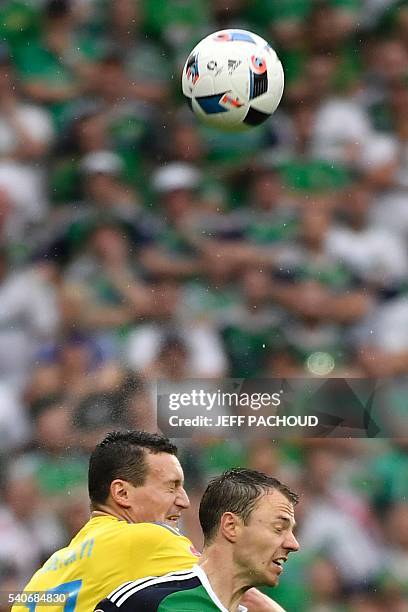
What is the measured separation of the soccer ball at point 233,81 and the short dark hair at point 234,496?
278cm

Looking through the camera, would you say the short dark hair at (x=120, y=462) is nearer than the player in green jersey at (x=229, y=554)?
No

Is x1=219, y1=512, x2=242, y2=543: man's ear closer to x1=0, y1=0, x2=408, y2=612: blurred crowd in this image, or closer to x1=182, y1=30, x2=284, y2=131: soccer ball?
x1=0, y1=0, x2=408, y2=612: blurred crowd

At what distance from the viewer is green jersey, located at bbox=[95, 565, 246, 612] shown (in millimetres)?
2576

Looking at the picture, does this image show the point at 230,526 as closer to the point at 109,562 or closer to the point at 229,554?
the point at 229,554

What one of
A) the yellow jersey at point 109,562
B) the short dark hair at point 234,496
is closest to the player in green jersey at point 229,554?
the short dark hair at point 234,496

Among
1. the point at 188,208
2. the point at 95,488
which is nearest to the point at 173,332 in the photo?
the point at 188,208

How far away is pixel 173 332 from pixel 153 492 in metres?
2.51

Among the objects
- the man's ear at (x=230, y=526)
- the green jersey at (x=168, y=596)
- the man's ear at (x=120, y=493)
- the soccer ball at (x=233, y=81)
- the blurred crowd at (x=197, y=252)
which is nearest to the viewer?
the green jersey at (x=168, y=596)

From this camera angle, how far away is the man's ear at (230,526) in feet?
8.86

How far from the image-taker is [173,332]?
5.91m

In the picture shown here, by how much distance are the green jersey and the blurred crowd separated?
2.70 metres

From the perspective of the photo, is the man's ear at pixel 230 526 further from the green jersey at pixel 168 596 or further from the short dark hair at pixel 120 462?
the short dark hair at pixel 120 462

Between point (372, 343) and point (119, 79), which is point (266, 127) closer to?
point (119, 79)

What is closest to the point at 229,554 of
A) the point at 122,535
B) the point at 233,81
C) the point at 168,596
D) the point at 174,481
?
the point at 168,596
